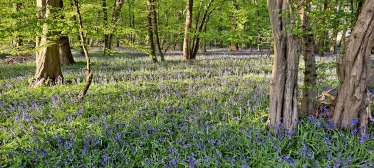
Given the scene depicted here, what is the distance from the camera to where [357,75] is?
3980mm

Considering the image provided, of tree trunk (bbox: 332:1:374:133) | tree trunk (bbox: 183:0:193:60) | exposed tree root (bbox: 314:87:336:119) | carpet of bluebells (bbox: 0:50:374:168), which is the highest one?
tree trunk (bbox: 183:0:193:60)

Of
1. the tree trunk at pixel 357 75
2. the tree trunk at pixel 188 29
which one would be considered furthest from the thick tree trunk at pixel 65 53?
the tree trunk at pixel 357 75

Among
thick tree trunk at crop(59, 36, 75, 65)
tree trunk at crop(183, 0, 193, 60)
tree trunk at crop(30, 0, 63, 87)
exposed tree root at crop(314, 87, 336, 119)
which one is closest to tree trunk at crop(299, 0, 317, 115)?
exposed tree root at crop(314, 87, 336, 119)

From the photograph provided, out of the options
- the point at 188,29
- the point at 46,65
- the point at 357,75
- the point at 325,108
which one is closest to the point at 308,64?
the point at 357,75

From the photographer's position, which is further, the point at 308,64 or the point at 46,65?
the point at 46,65

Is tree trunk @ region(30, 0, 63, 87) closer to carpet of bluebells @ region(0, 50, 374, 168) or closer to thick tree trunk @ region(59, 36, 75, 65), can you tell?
carpet of bluebells @ region(0, 50, 374, 168)

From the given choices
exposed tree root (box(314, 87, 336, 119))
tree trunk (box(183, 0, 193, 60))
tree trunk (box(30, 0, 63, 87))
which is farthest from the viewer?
tree trunk (box(183, 0, 193, 60))

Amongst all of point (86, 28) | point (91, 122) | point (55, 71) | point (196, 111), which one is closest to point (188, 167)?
point (196, 111)

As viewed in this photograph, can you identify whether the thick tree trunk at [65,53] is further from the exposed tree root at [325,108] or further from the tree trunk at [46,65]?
the exposed tree root at [325,108]

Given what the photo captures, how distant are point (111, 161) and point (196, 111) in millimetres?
2260

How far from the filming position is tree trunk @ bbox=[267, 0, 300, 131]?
12.9 feet

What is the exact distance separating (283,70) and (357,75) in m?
1.18

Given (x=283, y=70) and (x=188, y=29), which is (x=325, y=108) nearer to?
(x=283, y=70)

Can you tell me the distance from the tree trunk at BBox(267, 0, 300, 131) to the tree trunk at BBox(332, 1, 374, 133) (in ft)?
2.73
